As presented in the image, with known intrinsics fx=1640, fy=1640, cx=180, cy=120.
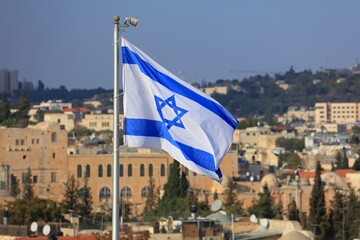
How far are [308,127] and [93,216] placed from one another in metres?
115

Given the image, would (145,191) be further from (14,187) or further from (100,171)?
(14,187)

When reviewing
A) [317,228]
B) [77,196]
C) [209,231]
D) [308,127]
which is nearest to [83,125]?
[308,127]

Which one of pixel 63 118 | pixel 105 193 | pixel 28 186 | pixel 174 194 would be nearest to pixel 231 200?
pixel 174 194

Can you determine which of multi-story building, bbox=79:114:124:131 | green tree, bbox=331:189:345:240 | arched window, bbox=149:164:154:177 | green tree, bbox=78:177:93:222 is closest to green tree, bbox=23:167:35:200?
green tree, bbox=78:177:93:222

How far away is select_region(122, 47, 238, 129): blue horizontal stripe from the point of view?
1389cm

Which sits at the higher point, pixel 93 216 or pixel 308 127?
pixel 308 127

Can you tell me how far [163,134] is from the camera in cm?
1399

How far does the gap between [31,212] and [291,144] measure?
76.1m

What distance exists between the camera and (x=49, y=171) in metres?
71.5

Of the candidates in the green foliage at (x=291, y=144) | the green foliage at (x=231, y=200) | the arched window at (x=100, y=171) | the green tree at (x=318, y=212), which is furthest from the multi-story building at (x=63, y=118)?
the green tree at (x=318, y=212)

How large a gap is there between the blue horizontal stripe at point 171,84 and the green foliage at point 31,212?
101 ft

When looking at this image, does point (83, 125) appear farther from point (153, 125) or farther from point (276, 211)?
point (153, 125)

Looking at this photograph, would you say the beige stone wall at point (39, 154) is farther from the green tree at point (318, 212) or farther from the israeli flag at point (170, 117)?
the israeli flag at point (170, 117)

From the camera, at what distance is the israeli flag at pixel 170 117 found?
13836mm
